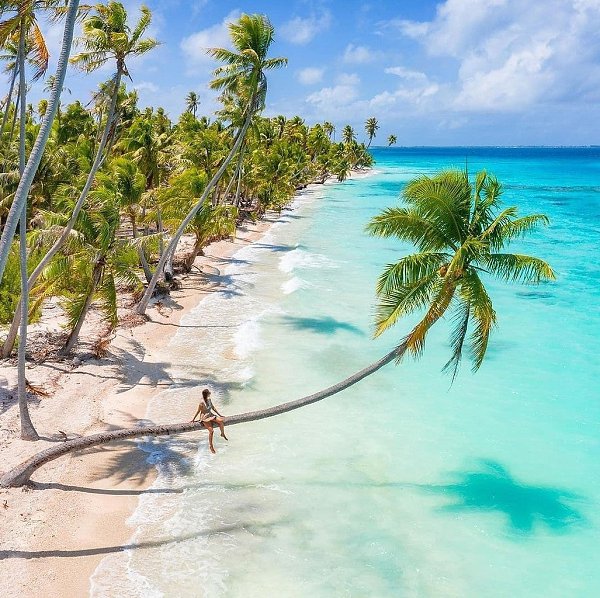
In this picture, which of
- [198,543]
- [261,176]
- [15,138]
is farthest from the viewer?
[261,176]

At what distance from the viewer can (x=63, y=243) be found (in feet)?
51.1

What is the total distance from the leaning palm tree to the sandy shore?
37.9 inches

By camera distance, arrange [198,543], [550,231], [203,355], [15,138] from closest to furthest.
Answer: [198,543], [203,355], [15,138], [550,231]

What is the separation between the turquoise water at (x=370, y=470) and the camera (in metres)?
11.1

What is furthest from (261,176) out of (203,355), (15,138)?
(203,355)

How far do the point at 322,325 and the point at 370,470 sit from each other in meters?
11.1

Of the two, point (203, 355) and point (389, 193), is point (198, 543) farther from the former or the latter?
A: point (389, 193)

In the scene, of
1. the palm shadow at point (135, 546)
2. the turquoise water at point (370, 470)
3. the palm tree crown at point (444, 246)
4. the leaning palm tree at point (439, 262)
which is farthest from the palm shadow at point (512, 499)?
the palm shadow at point (135, 546)

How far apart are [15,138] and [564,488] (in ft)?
104

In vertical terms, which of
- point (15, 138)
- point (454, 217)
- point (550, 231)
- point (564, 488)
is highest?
point (15, 138)

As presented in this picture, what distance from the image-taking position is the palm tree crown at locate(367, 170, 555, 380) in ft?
36.8

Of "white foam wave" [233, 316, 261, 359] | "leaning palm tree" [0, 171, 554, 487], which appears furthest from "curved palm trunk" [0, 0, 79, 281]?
"white foam wave" [233, 316, 261, 359]

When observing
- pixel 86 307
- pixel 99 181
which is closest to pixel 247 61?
pixel 99 181

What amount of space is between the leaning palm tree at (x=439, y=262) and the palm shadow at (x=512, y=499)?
13.2 feet
